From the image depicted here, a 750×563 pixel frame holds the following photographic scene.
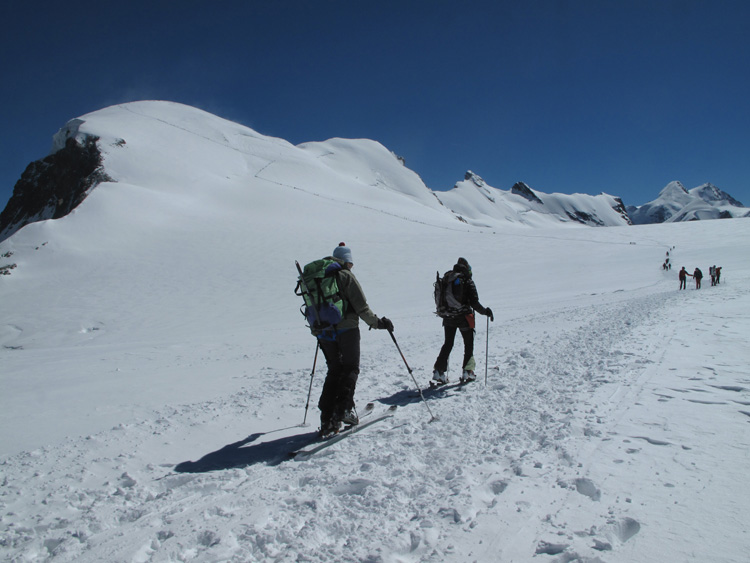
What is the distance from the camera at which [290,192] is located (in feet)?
184

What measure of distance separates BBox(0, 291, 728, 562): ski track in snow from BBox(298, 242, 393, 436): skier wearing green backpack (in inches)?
16.5

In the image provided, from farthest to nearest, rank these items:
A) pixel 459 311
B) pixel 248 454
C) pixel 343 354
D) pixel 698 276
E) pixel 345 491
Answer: pixel 698 276 < pixel 459 311 < pixel 343 354 < pixel 248 454 < pixel 345 491

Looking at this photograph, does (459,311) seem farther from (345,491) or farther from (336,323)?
(345,491)

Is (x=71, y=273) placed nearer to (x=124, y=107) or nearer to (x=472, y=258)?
(x=472, y=258)

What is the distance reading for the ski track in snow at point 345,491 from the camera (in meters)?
2.59

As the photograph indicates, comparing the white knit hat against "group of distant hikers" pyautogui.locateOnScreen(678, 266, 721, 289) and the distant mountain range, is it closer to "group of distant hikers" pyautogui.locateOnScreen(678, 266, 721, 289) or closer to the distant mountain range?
"group of distant hikers" pyautogui.locateOnScreen(678, 266, 721, 289)

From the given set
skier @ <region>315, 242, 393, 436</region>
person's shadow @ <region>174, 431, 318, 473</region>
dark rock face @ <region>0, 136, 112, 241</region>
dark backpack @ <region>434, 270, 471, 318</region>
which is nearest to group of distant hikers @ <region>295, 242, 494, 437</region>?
skier @ <region>315, 242, 393, 436</region>

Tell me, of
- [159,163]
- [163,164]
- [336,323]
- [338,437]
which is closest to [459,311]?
[336,323]

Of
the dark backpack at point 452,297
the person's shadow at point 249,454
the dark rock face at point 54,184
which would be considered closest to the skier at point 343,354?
the person's shadow at point 249,454

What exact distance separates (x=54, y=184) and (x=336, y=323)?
256 ft

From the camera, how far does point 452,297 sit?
636cm

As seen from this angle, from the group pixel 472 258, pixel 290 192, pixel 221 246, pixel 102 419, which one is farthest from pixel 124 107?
pixel 102 419

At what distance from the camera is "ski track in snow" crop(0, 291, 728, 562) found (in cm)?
259

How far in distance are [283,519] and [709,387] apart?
15.4 feet
